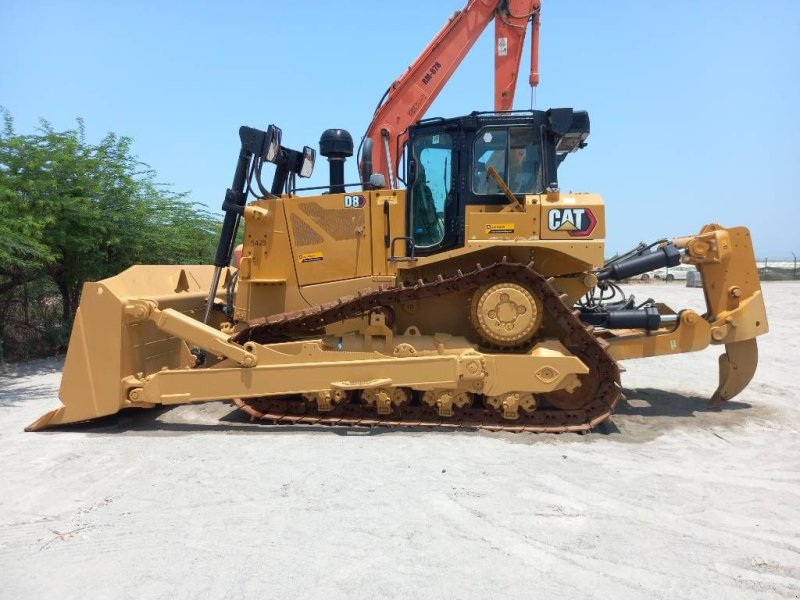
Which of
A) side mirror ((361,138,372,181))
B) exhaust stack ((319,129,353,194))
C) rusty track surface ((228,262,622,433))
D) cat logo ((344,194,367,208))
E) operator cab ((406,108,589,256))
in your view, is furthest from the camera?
side mirror ((361,138,372,181))

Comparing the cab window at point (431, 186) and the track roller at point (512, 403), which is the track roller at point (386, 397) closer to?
the track roller at point (512, 403)

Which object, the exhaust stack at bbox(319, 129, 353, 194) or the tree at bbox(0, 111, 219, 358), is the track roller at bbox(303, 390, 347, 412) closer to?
the exhaust stack at bbox(319, 129, 353, 194)

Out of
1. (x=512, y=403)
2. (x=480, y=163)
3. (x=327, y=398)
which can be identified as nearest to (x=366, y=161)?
(x=480, y=163)

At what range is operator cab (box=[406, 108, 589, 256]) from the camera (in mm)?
6109

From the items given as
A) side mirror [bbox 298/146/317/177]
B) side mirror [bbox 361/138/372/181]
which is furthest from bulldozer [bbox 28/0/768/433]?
side mirror [bbox 298/146/317/177]

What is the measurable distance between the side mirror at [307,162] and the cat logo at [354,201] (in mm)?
1270

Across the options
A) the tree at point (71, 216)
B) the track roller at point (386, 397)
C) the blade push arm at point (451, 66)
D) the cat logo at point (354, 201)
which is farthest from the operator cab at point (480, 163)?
the tree at point (71, 216)

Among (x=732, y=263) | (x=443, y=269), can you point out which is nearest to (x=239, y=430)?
(x=443, y=269)

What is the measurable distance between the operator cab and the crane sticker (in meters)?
0.41

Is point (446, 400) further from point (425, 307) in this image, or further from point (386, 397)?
point (425, 307)

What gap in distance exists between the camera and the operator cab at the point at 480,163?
20.0ft

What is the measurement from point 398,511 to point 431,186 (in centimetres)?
362

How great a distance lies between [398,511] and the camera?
3.99m

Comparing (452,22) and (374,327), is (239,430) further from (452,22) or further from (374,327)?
(452,22)
